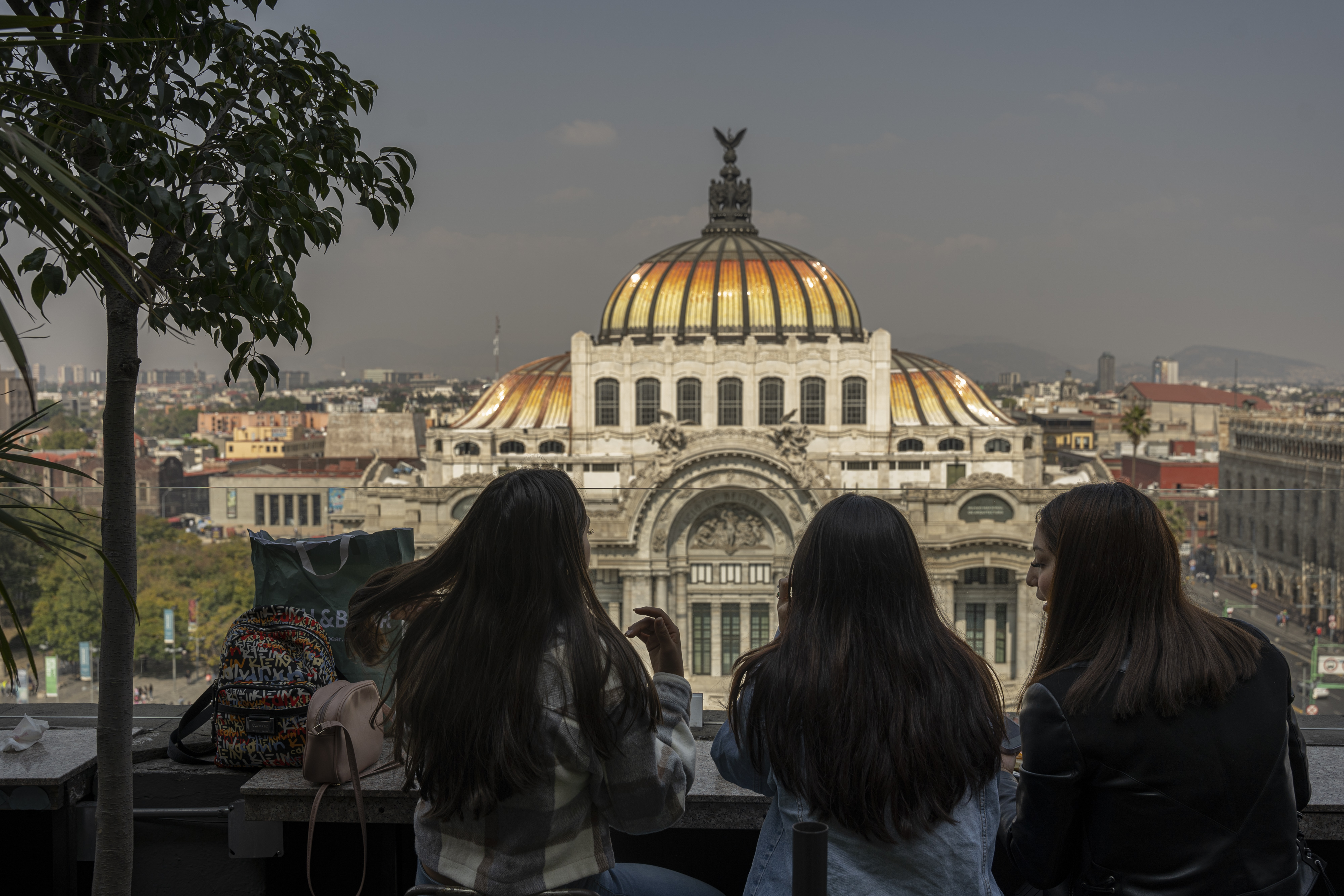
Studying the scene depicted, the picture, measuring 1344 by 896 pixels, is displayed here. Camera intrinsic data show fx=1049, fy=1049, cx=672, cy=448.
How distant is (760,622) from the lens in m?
32.2

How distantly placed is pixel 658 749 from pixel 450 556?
803mm

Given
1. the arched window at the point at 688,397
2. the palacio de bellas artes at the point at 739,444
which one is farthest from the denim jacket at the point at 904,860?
the arched window at the point at 688,397

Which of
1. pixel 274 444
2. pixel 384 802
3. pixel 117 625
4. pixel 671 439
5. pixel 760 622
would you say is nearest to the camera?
pixel 384 802

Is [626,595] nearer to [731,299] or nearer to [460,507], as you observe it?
[460,507]

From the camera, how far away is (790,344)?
40250 mm

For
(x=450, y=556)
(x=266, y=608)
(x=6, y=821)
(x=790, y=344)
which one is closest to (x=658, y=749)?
(x=450, y=556)

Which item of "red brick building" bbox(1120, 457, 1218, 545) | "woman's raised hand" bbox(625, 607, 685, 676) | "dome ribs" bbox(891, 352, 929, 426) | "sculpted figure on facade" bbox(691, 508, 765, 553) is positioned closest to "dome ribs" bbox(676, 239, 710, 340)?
"dome ribs" bbox(891, 352, 929, 426)

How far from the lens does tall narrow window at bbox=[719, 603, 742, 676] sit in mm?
31547

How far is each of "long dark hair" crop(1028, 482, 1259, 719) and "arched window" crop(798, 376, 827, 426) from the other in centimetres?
3753

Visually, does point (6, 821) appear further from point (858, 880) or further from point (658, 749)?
point (858, 880)

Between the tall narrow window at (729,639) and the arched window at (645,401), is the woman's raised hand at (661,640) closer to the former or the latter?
the tall narrow window at (729,639)

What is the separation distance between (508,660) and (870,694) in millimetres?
929

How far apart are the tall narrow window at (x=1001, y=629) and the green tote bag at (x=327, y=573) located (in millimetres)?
27253

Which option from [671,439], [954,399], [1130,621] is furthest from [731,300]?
[1130,621]
